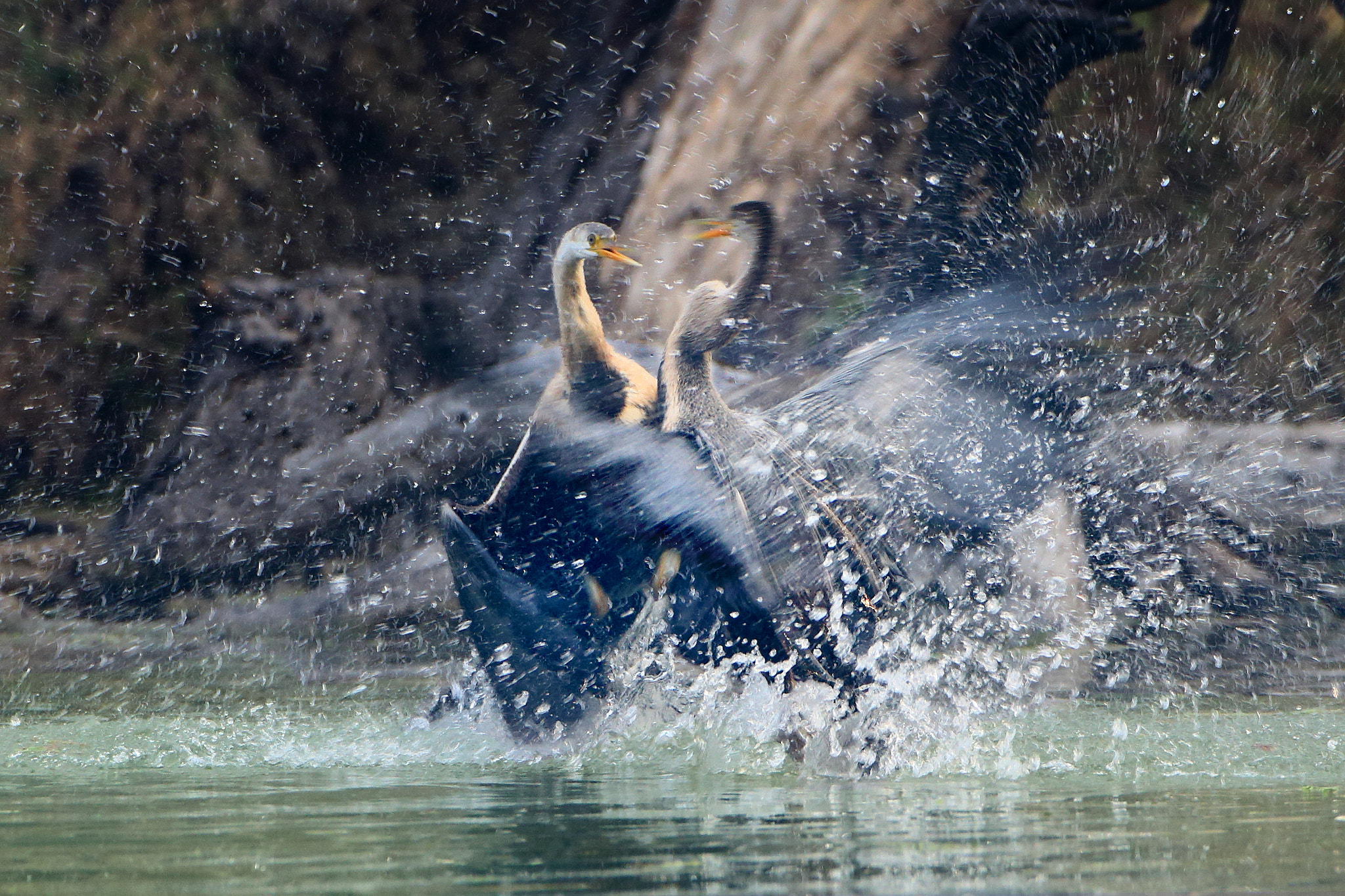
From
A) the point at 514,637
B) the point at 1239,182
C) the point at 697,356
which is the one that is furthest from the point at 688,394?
the point at 1239,182

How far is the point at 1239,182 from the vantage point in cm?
507

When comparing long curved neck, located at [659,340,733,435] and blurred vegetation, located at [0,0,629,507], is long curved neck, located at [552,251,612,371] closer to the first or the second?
long curved neck, located at [659,340,733,435]

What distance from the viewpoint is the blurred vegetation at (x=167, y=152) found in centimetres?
489

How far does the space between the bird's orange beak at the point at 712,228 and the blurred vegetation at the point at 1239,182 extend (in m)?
1.30

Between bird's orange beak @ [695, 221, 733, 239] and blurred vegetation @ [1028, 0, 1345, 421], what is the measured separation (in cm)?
130

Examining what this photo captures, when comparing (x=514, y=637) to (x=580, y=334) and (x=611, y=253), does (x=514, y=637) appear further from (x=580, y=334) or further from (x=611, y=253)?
(x=611, y=253)

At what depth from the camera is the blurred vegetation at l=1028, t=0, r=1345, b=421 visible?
4941 mm

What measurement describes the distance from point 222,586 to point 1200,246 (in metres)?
4.43

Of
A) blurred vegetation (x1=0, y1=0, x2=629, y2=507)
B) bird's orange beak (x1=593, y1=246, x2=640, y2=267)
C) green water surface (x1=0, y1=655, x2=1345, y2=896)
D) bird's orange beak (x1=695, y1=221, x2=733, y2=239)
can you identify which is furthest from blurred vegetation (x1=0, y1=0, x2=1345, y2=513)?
green water surface (x1=0, y1=655, x2=1345, y2=896)

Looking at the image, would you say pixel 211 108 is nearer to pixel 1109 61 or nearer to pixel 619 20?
pixel 619 20

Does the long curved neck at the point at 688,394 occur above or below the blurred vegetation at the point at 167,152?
above

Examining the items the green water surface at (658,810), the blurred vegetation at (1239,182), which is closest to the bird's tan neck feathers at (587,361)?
the green water surface at (658,810)

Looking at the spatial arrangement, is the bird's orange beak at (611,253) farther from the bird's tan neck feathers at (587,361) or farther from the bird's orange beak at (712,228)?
the bird's orange beak at (712,228)

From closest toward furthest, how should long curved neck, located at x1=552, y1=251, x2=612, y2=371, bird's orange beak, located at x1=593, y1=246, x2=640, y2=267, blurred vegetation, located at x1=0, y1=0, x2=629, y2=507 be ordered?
long curved neck, located at x1=552, y1=251, x2=612, y2=371 < bird's orange beak, located at x1=593, y1=246, x2=640, y2=267 < blurred vegetation, located at x1=0, y1=0, x2=629, y2=507
